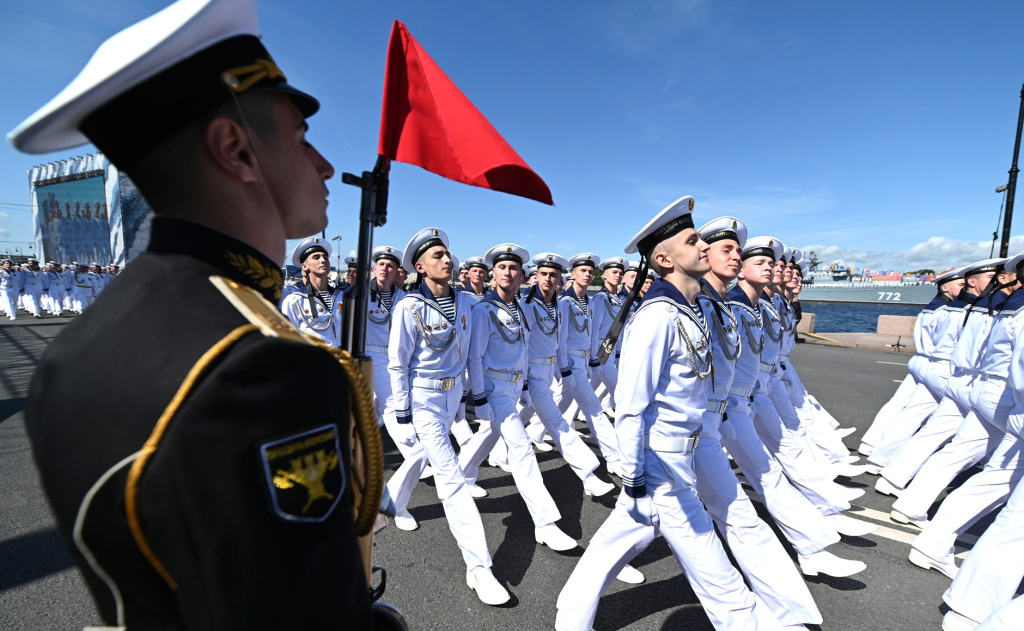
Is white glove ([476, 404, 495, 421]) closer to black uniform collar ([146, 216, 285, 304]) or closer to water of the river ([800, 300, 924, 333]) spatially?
black uniform collar ([146, 216, 285, 304])

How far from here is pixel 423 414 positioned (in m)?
3.90

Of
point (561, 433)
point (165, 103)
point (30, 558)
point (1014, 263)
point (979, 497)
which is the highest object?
point (1014, 263)

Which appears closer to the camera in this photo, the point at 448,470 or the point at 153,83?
the point at 153,83

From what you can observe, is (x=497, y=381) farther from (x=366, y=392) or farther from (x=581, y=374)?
(x=366, y=392)

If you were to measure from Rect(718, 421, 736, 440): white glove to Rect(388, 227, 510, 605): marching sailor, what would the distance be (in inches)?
74.3

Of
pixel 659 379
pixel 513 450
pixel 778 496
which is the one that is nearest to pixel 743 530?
pixel 778 496

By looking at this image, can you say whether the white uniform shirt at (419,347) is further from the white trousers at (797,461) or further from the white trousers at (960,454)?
the white trousers at (960,454)

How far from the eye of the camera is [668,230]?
323cm

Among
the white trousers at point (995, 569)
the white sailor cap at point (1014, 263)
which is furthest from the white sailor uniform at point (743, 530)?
the white sailor cap at point (1014, 263)

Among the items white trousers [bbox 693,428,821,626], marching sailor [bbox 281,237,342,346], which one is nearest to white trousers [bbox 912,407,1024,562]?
white trousers [bbox 693,428,821,626]

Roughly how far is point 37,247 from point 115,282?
7577cm

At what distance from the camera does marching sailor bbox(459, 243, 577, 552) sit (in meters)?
3.96

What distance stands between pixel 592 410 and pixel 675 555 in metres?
3.46

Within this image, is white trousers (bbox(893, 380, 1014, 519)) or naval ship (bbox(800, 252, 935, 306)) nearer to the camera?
white trousers (bbox(893, 380, 1014, 519))
